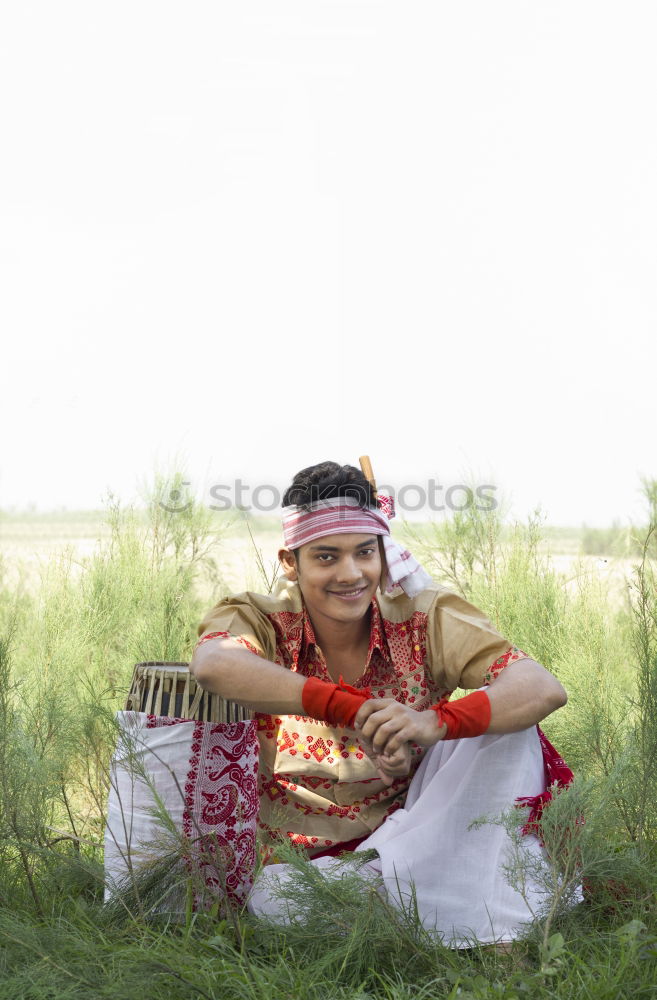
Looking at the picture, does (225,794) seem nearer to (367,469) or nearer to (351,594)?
(351,594)

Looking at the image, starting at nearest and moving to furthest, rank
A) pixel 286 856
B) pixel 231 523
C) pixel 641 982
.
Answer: pixel 641 982 < pixel 286 856 < pixel 231 523

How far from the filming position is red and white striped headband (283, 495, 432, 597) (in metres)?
2.75

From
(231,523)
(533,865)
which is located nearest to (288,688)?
(533,865)

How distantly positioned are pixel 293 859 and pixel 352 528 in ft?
3.08

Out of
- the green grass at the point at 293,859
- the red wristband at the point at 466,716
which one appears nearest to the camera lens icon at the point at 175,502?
the green grass at the point at 293,859

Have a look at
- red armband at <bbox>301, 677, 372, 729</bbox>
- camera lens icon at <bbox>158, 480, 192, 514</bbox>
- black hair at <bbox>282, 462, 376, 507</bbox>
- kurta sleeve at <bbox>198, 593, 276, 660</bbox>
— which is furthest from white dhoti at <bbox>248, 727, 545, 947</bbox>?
camera lens icon at <bbox>158, 480, 192, 514</bbox>

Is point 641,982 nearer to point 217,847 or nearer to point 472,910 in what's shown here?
point 472,910

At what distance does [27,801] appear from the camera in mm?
2750

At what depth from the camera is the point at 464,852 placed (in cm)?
251

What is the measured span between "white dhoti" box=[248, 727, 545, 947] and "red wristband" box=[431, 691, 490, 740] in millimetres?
146

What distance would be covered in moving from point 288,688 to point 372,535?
1.86ft

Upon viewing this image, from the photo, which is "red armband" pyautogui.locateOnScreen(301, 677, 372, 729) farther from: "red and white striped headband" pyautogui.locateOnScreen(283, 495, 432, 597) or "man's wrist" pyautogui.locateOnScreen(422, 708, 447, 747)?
"red and white striped headband" pyautogui.locateOnScreen(283, 495, 432, 597)

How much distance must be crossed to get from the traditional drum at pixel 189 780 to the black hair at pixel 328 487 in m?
0.63

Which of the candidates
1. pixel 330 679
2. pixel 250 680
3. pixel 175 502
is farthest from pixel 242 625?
pixel 175 502
